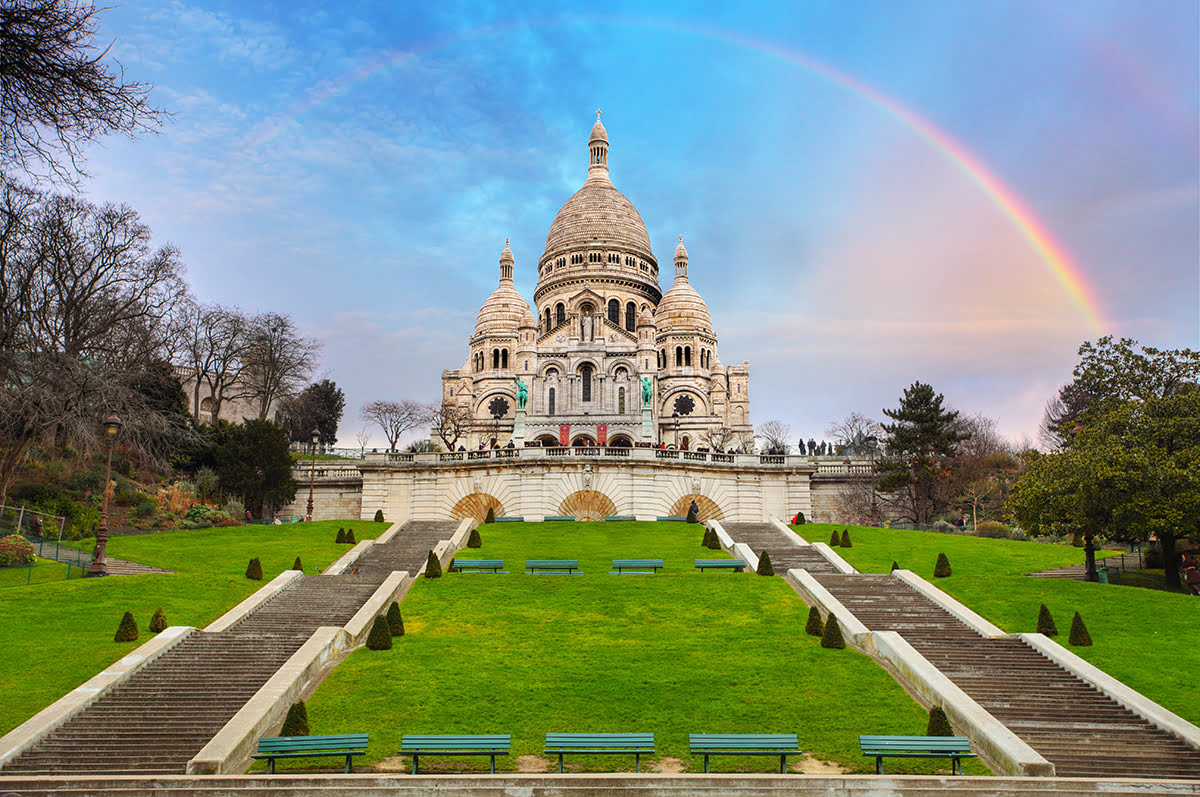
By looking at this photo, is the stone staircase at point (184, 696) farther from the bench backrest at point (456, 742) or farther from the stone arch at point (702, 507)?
the stone arch at point (702, 507)

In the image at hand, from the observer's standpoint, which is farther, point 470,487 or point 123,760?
point 470,487

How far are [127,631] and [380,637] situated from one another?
6.35 meters

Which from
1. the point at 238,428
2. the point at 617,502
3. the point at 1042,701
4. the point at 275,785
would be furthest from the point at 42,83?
the point at 238,428

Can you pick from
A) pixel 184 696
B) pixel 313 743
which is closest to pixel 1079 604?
pixel 313 743

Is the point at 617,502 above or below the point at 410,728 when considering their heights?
above

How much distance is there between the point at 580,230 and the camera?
333 ft

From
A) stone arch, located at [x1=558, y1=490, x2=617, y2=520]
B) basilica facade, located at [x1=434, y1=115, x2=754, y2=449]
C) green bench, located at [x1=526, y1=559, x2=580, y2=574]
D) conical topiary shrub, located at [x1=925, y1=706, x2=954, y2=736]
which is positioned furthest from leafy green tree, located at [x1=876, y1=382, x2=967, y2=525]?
conical topiary shrub, located at [x1=925, y1=706, x2=954, y2=736]

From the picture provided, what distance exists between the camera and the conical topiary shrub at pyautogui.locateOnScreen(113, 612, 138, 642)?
893 inches

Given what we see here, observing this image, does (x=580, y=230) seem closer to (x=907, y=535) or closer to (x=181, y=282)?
(x=181, y=282)

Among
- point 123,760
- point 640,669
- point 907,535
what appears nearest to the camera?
point 123,760

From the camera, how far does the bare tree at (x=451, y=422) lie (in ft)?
276

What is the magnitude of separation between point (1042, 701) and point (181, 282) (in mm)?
50271

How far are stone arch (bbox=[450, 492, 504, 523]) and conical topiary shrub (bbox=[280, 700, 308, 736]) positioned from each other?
3117 cm

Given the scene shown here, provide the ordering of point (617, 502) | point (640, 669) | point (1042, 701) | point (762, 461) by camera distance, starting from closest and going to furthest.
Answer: point (1042, 701)
point (640, 669)
point (617, 502)
point (762, 461)
